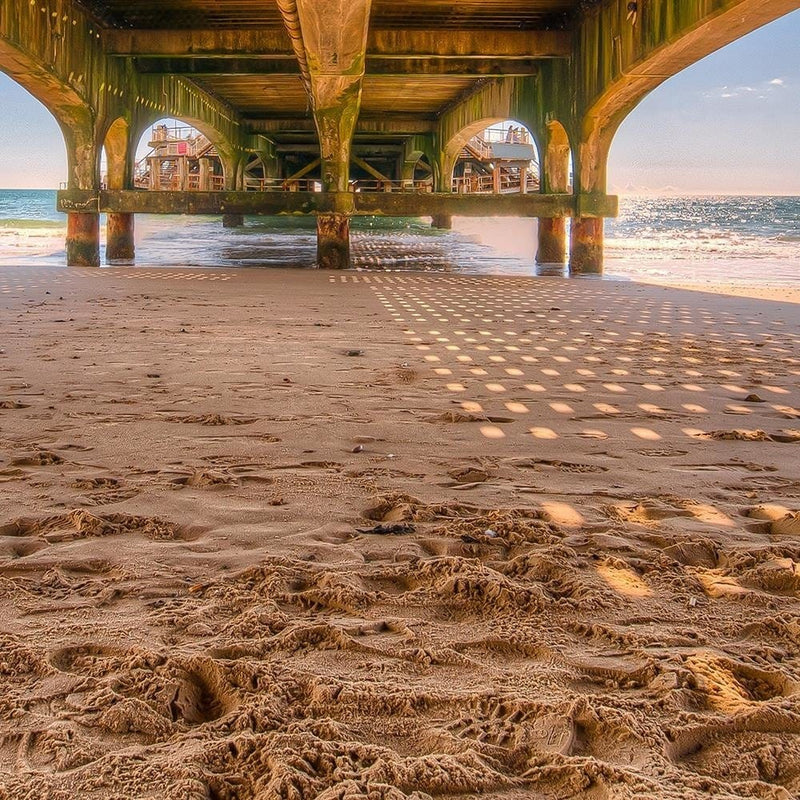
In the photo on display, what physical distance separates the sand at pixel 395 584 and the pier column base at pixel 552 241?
50.5 ft

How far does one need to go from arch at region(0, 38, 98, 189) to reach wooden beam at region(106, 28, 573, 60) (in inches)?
83.6

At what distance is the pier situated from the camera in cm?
1276

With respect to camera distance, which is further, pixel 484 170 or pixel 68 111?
pixel 484 170

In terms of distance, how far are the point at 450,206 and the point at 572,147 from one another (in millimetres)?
2804

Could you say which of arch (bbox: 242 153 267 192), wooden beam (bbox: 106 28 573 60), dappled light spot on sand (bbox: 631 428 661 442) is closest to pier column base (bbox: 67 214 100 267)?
wooden beam (bbox: 106 28 573 60)

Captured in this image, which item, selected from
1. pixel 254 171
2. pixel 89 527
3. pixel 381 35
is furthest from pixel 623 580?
pixel 254 171

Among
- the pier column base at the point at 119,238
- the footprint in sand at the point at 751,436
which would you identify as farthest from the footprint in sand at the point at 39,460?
the pier column base at the point at 119,238

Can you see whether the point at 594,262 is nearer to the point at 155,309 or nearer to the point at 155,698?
the point at 155,309

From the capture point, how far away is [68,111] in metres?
17.2

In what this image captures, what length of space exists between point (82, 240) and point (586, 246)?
10.7 metres

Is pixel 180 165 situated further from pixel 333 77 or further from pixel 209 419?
pixel 209 419

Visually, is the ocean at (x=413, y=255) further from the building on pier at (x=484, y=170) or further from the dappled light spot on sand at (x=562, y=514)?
the dappled light spot on sand at (x=562, y=514)

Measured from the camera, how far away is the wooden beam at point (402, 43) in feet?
51.9

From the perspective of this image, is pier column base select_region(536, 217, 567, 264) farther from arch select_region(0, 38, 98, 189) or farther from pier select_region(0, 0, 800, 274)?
arch select_region(0, 38, 98, 189)
